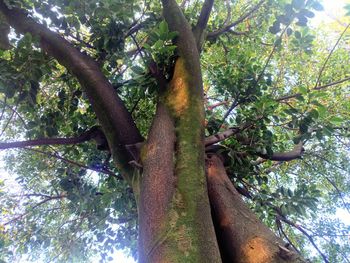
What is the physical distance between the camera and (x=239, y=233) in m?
1.74

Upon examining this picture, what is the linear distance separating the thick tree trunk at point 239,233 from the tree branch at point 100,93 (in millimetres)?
583

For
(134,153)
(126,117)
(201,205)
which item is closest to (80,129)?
(126,117)

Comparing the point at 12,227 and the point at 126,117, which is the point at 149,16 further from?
the point at 12,227

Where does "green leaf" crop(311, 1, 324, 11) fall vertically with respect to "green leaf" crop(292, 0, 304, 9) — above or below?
below

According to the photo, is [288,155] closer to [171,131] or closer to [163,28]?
[171,131]

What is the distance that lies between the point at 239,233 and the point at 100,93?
1.23 metres

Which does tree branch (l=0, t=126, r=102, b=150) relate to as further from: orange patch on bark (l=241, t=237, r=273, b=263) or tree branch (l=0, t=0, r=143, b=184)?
orange patch on bark (l=241, t=237, r=273, b=263)

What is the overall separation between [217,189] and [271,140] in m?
0.88

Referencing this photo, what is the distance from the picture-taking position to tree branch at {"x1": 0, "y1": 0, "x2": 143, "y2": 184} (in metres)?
2.16

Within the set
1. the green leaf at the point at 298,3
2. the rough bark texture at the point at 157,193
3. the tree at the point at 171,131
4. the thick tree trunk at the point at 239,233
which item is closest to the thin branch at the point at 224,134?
the tree at the point at 171,131

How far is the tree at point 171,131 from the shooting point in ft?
5.48

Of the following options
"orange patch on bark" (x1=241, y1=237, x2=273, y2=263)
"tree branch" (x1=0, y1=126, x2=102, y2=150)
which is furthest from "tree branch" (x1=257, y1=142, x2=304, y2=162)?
"tree branch" (x1=0, y1=126, x2=102, y2=150)

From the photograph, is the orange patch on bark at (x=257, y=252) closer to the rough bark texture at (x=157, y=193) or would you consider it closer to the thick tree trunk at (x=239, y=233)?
the thick tree trunk at (x=239, y=233)

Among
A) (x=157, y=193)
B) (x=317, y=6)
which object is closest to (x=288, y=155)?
(x=317, y=6)
